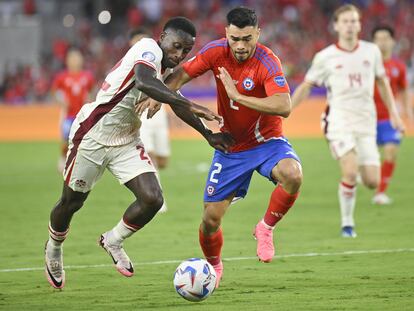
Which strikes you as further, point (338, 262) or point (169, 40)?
point (338, 262)

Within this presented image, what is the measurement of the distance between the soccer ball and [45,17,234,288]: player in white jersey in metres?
0.84

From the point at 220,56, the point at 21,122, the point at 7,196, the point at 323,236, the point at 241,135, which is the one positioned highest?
the point at 220,56

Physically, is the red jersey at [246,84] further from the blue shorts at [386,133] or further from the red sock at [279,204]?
the blue shorts at [386,133]

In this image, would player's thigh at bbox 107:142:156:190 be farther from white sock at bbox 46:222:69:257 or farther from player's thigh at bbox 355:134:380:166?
player's thigh at bbox 355:134:380:166

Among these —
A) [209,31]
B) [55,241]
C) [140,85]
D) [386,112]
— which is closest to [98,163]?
[55,241]

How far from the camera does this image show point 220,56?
27.9 ft

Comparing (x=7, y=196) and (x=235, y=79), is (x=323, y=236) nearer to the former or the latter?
(x=235, y=79)

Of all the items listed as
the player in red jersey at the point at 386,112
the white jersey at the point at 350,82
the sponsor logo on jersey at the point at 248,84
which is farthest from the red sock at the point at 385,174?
the sponsor logo on jersey at the point at 248,84

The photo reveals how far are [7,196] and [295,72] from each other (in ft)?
52.6

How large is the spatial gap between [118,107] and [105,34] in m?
29.8

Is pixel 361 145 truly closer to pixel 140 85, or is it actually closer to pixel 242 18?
→ pixel 242 18

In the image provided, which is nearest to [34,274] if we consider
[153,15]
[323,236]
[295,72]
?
[323,236]

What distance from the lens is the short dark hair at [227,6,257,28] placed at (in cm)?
812

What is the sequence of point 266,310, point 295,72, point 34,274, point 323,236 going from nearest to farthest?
point 266,310
point 34,274
point 323,236
point 295,72
